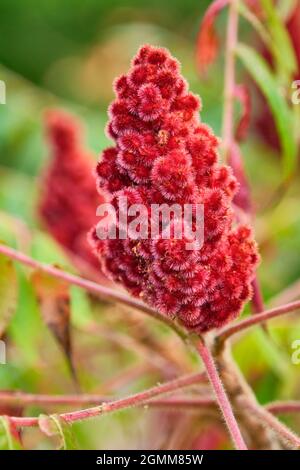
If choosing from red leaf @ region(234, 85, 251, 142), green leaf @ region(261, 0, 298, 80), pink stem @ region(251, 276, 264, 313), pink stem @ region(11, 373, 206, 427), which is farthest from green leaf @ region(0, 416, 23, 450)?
green leaf @ region(261, 0, 298, 80)

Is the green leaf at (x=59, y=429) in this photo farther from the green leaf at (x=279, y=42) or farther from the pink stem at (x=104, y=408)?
the green leaf at (x=279, y=42)

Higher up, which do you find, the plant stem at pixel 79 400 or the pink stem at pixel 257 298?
the pink stem at pixel 257 298

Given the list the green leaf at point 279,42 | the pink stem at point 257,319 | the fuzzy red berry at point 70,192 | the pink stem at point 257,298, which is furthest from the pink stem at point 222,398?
the fuzzy red berry at point 70,192

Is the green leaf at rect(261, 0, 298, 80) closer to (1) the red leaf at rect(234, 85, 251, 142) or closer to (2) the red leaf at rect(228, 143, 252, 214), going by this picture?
(1) the red leaf at rect(234, 85, 251, 142)

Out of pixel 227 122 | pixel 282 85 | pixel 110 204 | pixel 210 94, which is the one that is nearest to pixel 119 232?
pixel 110 204

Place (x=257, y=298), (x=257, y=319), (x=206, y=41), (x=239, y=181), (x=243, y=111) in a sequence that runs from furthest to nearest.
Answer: (x=206, y=41)
(x=243, y=111)
(x=239, y=181)
(x=257, y=298)
(x=257, y=319)

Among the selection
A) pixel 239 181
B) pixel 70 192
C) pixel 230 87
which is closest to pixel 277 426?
pixel 239 181

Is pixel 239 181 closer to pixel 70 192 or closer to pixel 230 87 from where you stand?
pixel 230 87
